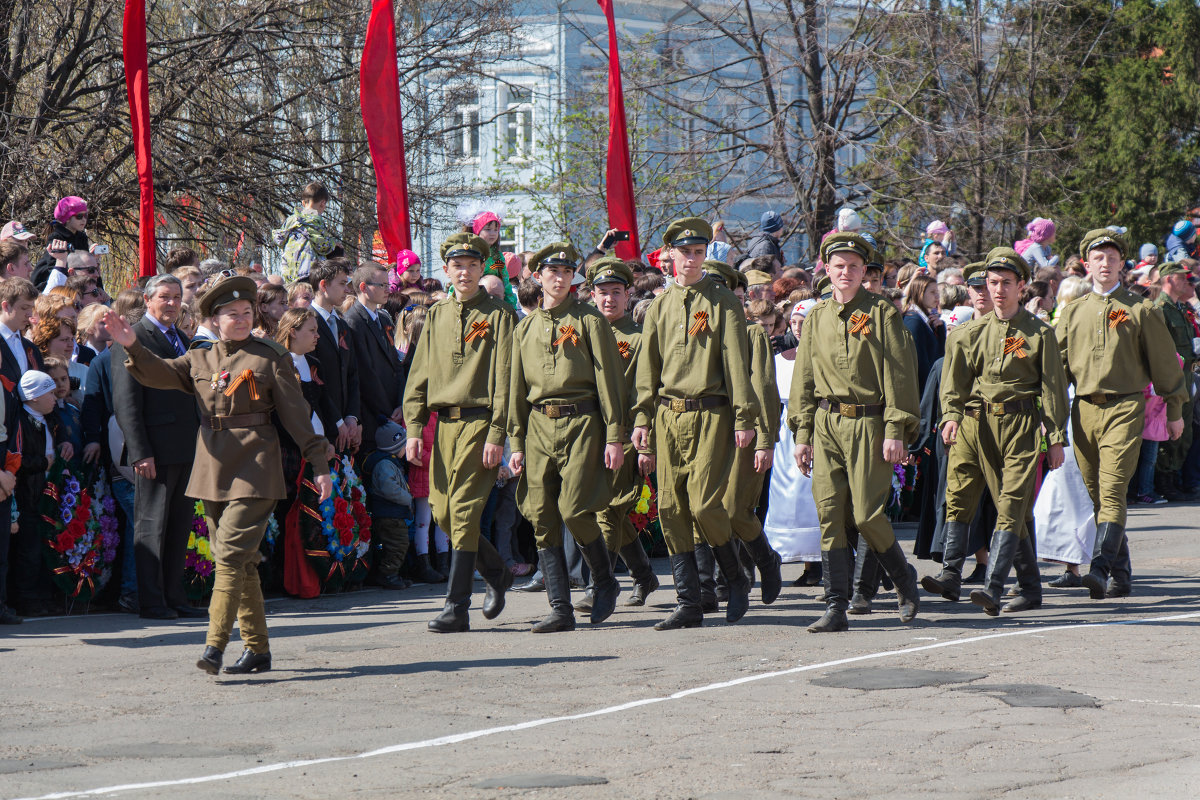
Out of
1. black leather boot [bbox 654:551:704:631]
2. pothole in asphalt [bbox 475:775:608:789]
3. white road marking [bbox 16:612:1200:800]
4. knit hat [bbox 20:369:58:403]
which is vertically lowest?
pothole in asphalt [bbox 475:775:608:789]

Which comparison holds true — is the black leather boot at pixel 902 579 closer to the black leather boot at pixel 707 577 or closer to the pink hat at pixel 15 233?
the black leather boot at pixel 707 577

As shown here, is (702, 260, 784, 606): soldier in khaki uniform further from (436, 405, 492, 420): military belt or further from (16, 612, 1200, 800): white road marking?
(436, 405, 492, 420): military belt

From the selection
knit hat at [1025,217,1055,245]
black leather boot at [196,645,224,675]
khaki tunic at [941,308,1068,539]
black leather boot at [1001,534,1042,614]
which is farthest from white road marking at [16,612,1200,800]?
knit hat at [1025,217,1055,245]

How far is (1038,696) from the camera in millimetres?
7242

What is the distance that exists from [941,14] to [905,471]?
42.9ft

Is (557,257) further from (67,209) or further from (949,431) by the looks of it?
(67,209)

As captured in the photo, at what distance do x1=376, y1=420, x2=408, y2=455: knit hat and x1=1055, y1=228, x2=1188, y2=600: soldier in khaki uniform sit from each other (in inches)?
177

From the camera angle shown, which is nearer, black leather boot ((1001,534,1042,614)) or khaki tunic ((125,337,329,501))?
khaki tunic ((125,337,329,501))

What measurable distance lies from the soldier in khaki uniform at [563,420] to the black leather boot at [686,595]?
0.38 meters

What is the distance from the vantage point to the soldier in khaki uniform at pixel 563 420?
30.3ft

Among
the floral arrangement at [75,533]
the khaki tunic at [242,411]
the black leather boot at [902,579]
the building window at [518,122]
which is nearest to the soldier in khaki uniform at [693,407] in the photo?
the black leather boot at [902,579]

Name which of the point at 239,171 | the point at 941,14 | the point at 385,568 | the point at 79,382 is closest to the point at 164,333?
the point at 79,382

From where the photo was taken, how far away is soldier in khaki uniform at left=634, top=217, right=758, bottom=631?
925 centimetres

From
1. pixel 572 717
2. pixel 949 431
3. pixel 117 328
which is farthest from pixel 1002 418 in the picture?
pixel 117 328
